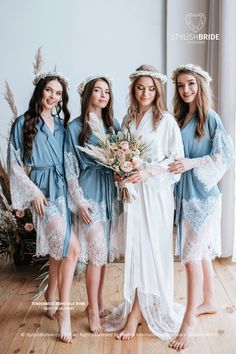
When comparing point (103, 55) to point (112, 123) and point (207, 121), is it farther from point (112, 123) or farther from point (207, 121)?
point (207, 121)

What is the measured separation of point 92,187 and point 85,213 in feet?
→ 0.49

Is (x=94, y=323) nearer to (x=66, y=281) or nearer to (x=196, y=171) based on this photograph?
(x=66, y=281)

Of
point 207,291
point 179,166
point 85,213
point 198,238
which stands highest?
point 179,166

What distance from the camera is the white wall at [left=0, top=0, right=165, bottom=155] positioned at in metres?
2.76

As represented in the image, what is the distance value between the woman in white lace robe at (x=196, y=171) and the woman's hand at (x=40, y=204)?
0.72m

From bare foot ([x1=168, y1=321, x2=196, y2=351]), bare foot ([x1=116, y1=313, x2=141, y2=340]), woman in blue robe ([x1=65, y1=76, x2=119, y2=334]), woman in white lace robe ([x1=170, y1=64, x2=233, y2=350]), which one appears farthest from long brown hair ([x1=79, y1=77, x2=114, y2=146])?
bare foot ([x1=168, y1=321, x2=196, y2=351])

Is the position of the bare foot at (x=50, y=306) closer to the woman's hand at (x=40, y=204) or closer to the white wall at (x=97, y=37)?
the woman's hand at (x=40, y=204)

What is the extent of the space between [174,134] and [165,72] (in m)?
0.85

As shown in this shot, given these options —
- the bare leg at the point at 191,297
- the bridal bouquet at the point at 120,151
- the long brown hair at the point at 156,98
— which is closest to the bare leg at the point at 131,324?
the bare leg at the point at 191,297

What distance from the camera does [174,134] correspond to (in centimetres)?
226

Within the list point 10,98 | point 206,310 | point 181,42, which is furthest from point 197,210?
point 10,98

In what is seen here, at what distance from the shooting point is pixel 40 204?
2.37 meters

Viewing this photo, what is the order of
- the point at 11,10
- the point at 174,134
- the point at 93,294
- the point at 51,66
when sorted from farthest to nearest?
the point at 51,66 < the point at 11,10 < the point at 93,294 < the point at 174,134

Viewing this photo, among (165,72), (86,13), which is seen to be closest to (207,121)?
(165,72)
